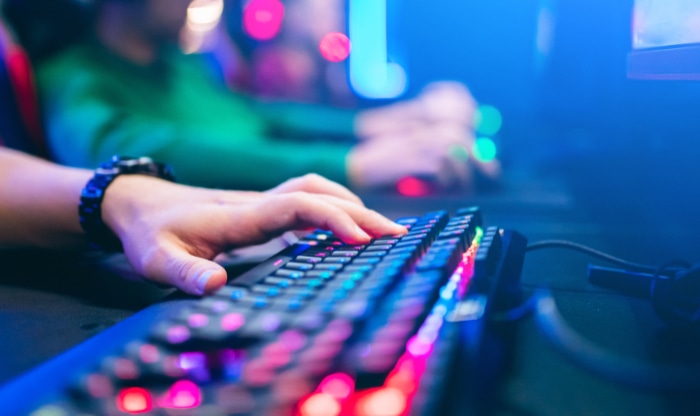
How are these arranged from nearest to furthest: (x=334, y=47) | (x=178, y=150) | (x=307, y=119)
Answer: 1. (x=178, y=150)
2. (x=307, y=119)
3. (x=334, y=47)

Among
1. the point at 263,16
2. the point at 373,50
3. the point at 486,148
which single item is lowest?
the point at 486,148

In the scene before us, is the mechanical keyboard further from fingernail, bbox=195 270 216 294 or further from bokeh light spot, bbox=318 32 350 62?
bokeh light spot, bbox=318 32 350 62

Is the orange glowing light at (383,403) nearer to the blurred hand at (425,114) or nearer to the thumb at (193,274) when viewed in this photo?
the thumb at (193,274)

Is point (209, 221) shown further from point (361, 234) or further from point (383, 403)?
point (383, 403)

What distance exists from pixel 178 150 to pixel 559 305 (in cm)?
70

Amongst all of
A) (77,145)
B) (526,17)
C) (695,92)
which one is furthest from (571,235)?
(526,17)

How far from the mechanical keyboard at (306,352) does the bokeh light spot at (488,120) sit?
1.37 metres

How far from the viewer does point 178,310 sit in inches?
15.7

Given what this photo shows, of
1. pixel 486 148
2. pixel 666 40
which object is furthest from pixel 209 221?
pixel 486 148

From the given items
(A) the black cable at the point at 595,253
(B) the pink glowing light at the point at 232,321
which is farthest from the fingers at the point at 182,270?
(A) the black cable at the point at 595,253

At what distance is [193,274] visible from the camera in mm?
442

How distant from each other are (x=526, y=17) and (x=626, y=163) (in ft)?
2.95

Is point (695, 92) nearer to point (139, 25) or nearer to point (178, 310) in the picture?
point (178, 310)

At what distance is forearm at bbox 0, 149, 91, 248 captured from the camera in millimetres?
596
